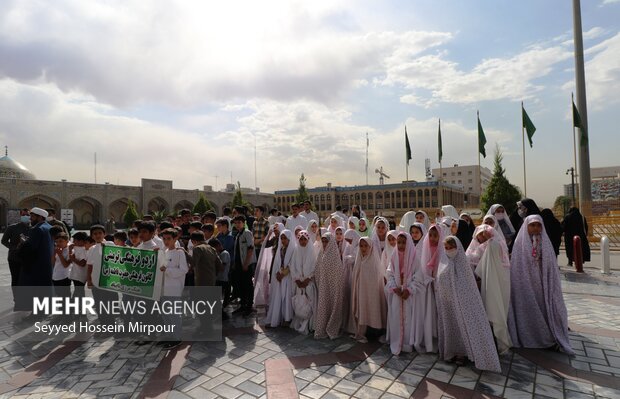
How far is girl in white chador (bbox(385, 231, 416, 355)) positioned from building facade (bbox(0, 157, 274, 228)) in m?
35.2

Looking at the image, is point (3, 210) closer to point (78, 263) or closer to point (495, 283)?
point (78, 263)

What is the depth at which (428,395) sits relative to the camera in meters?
3.10

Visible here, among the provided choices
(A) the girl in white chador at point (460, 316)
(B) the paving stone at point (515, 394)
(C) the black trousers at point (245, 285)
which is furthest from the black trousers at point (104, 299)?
(B) the paving stone at point (515, 394)

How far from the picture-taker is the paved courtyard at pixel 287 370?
10.5ft

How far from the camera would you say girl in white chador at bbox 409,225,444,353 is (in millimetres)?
3996

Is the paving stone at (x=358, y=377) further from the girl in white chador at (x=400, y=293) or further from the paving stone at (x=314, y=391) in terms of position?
the girl in white chador at (x=400, y=293)

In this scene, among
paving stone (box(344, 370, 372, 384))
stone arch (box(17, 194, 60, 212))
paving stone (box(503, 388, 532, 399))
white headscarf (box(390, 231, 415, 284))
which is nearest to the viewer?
paving stone (box(503, 388, 532, 399))

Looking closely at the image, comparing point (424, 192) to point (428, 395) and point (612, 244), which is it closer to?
point (612, 244)

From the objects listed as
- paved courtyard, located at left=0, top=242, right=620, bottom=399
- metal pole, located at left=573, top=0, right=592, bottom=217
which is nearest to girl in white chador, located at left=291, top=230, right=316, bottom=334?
paved courtyard, located at left=0, top=242, right=620, bottom=399

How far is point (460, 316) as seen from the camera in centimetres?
366

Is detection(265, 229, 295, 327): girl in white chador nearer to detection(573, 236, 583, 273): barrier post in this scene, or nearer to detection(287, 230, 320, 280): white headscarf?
detection(287, 230, 320, 280): white headscarf

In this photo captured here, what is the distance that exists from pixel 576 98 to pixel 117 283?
19.4m

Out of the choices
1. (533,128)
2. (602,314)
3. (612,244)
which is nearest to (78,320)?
(602,314)

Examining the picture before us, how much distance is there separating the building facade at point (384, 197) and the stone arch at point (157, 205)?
73.0ft
